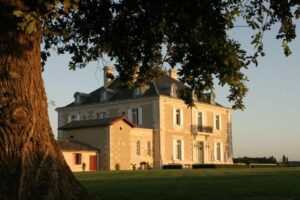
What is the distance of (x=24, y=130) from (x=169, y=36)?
4.64m

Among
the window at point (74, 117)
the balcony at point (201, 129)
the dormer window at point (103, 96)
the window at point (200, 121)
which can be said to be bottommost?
the balcony at point (201, 129)

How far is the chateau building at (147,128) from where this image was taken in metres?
48.5

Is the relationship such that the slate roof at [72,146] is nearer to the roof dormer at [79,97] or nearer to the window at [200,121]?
the roof dormer at [79,97]

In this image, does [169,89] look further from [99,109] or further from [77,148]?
[77,148]

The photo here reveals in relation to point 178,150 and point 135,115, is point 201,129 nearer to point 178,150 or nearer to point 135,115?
point 178,150

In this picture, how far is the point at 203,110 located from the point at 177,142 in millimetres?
5712

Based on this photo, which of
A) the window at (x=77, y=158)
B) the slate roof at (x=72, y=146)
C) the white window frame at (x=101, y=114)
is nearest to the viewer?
the slate roof at (x=72, y=146)

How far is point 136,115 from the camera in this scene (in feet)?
182

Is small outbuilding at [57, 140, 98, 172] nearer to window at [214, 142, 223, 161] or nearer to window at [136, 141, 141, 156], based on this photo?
window at [136, 141, 141, 156]

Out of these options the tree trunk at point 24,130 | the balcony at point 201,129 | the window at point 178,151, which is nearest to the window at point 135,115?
the window at point 178,151

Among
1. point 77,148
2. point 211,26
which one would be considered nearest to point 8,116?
point 211,26

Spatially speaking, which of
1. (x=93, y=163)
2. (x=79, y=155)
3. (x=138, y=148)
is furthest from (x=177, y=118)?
(x=79, y=155)

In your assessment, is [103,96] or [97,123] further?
[103,96]

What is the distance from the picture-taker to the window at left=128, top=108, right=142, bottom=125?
55.2 metres
